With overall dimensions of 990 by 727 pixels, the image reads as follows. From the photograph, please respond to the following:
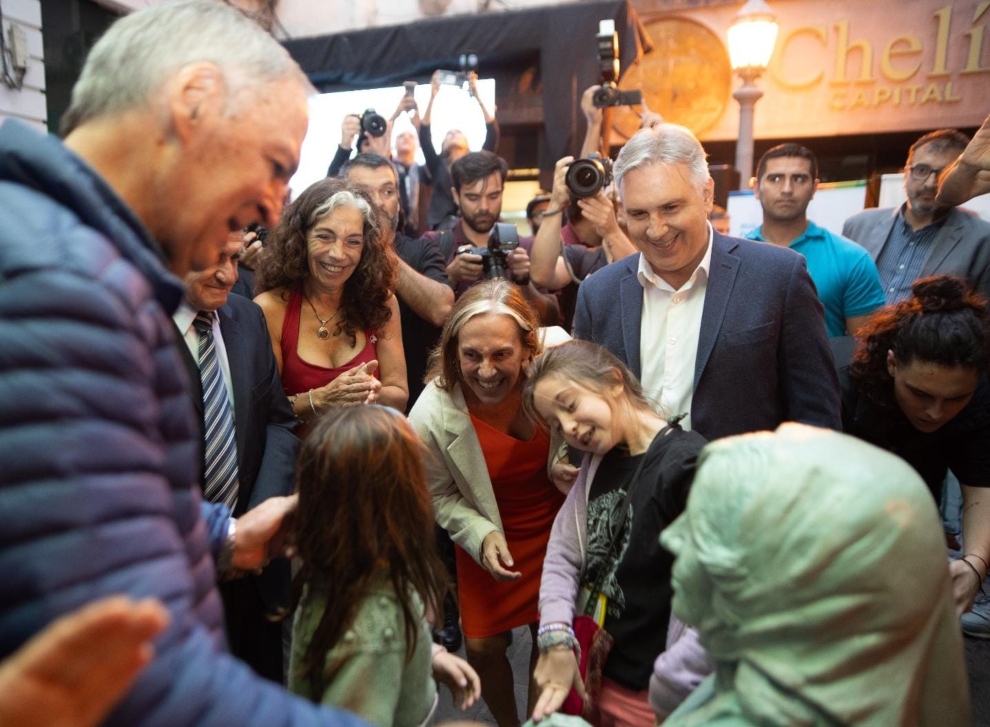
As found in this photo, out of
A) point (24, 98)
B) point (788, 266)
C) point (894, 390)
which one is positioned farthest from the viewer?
point (24, 98)

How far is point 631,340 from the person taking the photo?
2.33 meters

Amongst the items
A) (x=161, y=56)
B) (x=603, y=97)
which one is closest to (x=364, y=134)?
(x=603, y=97)

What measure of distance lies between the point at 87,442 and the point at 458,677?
1.20 meters

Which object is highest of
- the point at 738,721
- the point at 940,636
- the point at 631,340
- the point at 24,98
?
the point at 24,98

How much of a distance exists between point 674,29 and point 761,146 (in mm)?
1631

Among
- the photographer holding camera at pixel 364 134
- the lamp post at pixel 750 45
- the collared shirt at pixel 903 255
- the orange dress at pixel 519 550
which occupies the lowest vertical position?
the orange dress at pixel 519 550

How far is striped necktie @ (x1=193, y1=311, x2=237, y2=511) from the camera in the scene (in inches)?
→ 78.0

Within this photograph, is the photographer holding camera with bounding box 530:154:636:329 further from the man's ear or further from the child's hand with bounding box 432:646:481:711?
the man's ear

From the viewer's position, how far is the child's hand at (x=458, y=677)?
66.8 inches

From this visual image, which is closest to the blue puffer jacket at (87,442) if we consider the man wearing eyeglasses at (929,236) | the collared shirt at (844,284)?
the collared shirt at (844,284)

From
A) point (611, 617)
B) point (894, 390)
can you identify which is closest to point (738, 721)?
point (611, 617)

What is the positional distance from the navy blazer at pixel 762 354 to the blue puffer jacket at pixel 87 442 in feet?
5.12

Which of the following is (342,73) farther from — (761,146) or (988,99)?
(988,99)

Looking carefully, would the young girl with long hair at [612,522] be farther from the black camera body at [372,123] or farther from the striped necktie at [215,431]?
the black camera body at [372,123]
